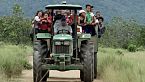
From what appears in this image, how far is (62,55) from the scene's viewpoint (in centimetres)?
1307

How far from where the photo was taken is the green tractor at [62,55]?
42.5 ft

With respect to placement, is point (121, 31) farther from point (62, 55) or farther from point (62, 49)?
point (62, 55)

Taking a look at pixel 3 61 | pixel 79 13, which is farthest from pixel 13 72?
pixel 79 13

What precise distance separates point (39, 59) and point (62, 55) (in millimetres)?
594

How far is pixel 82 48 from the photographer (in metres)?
13.5

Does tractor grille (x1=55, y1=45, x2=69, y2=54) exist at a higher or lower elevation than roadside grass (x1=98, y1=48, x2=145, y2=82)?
higher

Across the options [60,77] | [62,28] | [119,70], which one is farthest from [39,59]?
[60,77]

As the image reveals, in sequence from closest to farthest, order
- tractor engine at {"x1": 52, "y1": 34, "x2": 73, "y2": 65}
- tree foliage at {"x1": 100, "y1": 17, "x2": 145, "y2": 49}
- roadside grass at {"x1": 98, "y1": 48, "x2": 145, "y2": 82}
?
1. roadside grass at {"x1": 98, "y1": 48, "x2": 145, "y2": 82}
2. tractor engine at {"x1": 52, "y1": 34, "x2": 73, "y2": 65}
3. tree foliage at {"x1": 100, "y1": 17, "x2": 145, "y2": 49}

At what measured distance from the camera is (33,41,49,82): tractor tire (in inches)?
508

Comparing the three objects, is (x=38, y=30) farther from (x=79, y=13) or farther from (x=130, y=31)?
(x=130, y=31)

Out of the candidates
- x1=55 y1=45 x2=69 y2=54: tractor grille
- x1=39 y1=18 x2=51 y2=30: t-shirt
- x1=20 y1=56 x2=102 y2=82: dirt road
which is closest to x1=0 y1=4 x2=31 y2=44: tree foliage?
x1=20 y1=56 x2=102 y2=82: dirt road

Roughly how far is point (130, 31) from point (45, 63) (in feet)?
208

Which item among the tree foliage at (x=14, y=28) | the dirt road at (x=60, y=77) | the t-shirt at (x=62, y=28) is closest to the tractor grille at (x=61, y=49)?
the t-shirt at (x=62, y=28)

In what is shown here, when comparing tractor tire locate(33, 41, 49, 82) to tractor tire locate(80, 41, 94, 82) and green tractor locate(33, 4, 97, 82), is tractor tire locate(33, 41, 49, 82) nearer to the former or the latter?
green tractor locate(33, 4, 97, 82)
